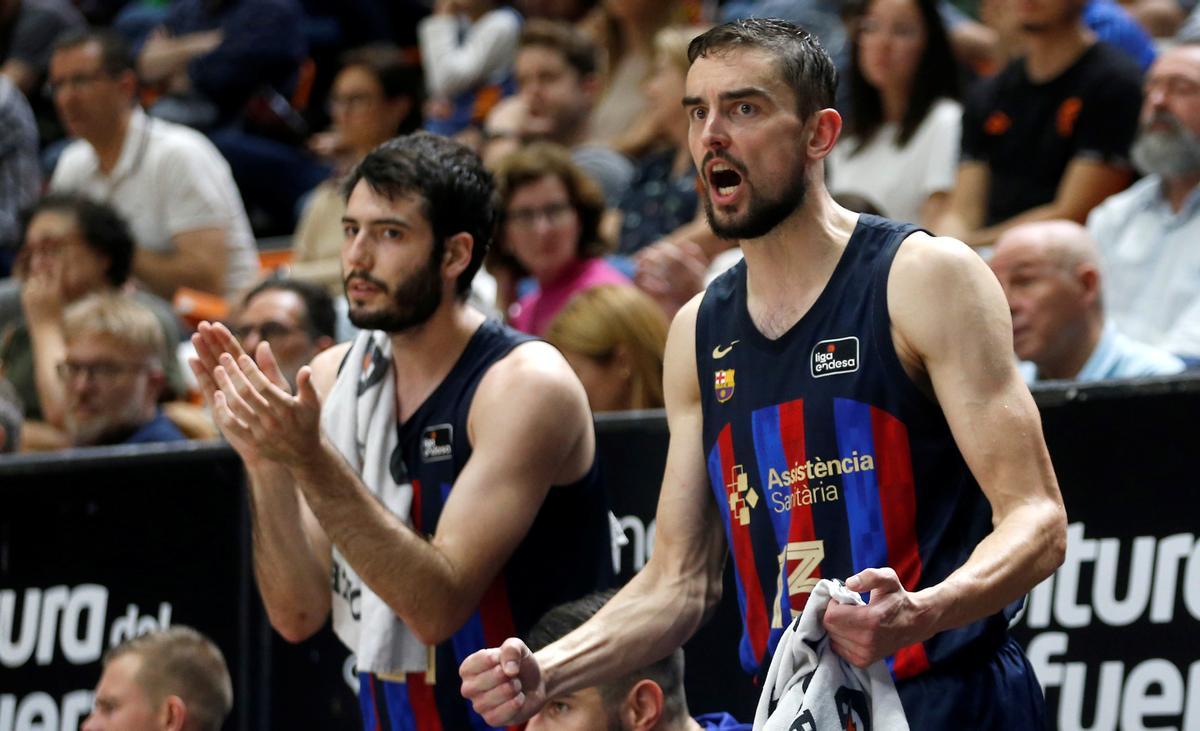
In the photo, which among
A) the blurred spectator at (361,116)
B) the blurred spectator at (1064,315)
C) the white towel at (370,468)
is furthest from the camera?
the blurred spectator at (361,116)

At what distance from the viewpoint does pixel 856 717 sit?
326cm

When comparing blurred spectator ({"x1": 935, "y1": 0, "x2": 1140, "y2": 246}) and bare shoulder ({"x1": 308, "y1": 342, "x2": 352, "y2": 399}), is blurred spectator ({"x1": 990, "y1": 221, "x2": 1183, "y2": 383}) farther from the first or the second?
bare shoulder ({"x1": 308, "y1": 342, "x2": 352, "y2": 399})

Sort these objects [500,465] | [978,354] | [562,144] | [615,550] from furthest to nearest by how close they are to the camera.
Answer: [562,144]
[615,550]
[500,465]
[978,354]

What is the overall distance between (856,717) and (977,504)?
1.49 ft

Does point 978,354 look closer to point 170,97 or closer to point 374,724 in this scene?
point 374,724

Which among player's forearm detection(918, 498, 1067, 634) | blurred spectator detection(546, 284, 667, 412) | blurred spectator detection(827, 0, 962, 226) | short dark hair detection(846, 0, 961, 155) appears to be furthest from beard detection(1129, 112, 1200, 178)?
player's forearm detection(918, 498, 1067, 634)

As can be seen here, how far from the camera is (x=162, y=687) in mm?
5020

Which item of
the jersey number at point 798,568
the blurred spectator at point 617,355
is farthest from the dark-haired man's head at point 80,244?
the jersey number at point 798,568

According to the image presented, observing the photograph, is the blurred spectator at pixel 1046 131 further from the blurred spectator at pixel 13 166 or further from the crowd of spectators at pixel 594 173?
the blurred spectator at pixel 13 166

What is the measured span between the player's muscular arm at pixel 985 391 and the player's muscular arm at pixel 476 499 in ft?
3.91

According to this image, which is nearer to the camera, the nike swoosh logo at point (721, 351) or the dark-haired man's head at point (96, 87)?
the nike swoosh logo at point (721, 351)

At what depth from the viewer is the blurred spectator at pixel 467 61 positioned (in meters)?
10.4

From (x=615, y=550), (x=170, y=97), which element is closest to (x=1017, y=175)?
(x=615, y=550)

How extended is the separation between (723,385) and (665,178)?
433cm
